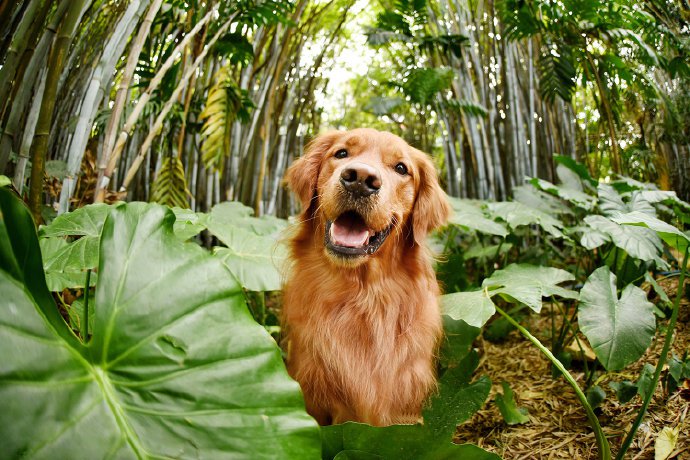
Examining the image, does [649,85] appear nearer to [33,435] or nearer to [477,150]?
[477,150]

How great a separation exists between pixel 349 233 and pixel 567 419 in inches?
43.1

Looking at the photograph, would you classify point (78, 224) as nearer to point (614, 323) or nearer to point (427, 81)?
point (614, 323)

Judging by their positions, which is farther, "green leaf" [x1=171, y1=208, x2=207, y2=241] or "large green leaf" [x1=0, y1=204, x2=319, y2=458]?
"green leaf" [x1=171, y1=208, x2=207, y2=241]

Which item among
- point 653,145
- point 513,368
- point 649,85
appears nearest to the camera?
point 513,368

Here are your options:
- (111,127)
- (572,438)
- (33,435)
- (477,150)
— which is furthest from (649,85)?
(33,435)

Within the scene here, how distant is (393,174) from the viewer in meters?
1.61

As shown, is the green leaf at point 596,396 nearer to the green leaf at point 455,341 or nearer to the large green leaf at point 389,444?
the green leaf at point 455,341

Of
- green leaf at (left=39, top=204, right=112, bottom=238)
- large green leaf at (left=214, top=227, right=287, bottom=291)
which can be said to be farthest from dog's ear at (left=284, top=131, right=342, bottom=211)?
green leaf at (left=39, top=204, right=112, bottom=238)

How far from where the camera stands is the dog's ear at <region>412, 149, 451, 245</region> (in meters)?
1.66

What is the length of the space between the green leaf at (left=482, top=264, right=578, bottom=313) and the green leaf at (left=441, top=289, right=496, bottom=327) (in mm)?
70

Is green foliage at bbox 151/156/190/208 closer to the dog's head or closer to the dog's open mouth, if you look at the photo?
the dog's head

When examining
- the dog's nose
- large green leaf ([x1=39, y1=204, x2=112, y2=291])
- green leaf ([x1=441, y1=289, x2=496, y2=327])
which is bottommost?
green leaf ([x1=441, y1=289, x2=496, y2=327])

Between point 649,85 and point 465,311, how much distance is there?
256 centimetres

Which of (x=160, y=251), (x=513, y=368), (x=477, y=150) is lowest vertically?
(x=513, y=368)
